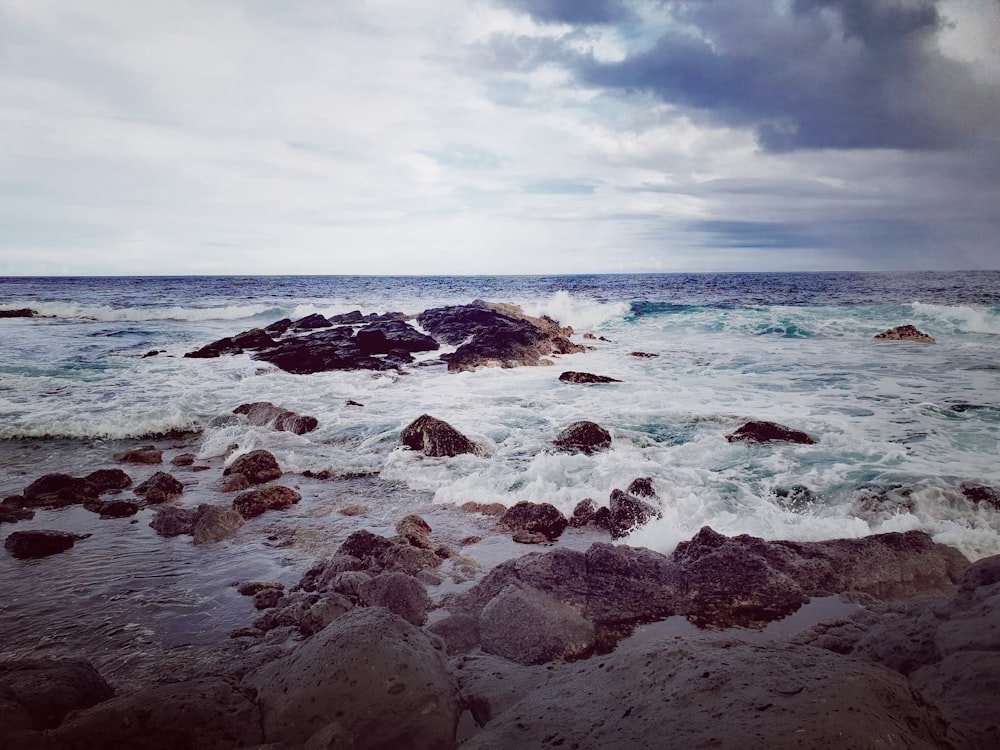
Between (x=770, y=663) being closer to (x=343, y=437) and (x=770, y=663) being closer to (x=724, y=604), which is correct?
(x=724, y=604)

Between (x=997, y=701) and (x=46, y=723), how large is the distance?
200 inches

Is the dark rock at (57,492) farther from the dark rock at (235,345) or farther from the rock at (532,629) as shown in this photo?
the dark rock at (235,345)

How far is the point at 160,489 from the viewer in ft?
25.1

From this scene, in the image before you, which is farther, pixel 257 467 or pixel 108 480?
pixel 257 467

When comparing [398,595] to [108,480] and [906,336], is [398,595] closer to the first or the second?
[108,480]

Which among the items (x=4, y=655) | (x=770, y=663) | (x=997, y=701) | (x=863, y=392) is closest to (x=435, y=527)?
(x=4, y=655)

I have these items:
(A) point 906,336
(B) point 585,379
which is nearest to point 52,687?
(B) point 585,379

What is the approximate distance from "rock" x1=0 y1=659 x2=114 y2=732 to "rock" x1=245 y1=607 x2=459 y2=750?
96cm

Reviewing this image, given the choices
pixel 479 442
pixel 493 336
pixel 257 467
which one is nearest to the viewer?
pixel 257 467

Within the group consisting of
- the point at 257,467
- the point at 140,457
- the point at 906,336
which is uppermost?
the point at 906,336

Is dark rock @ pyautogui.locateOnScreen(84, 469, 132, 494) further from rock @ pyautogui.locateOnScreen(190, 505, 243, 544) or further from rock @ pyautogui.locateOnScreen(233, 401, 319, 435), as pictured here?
rock @ pyautogui.locateOnScreen(233, 401, 319, 435)

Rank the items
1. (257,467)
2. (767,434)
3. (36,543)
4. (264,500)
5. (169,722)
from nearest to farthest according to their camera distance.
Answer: (169,722) → (36,543) → (264,500) → (257,467) → (767,434)

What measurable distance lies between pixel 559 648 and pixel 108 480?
7.41 m

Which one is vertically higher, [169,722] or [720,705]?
[720,705]
